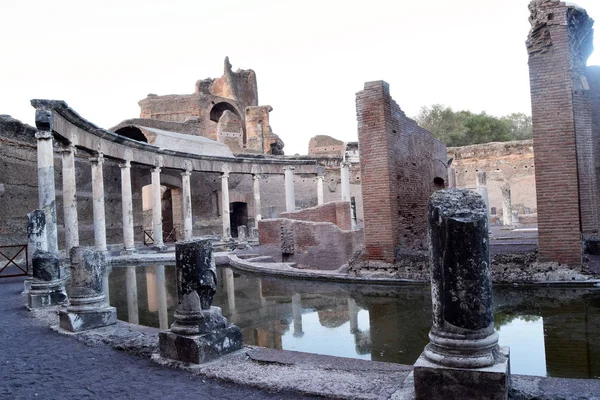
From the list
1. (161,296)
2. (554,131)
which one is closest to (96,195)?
(161,296)

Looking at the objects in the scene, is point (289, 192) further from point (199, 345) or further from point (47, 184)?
point (199, 345)

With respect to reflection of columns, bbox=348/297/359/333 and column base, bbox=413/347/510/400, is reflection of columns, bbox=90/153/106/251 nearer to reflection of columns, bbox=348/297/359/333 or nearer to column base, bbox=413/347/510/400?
reflection of columns, bbox=348/297/359/333

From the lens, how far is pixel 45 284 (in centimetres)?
777

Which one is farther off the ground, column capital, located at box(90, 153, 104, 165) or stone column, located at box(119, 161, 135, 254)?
column capital, located at box(90, 153, 104, 165)

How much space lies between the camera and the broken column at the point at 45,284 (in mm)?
7660

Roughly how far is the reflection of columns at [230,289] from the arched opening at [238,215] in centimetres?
1507

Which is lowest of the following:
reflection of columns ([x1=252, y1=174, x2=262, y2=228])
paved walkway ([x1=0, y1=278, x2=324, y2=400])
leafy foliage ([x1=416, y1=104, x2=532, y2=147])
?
paved walkway ([x1=0, y1=278, x2=324, y2=400])

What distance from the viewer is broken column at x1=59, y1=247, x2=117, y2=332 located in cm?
597

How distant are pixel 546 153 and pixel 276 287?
18.5 ft

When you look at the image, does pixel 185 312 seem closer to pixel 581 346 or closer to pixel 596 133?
pixel 581 346

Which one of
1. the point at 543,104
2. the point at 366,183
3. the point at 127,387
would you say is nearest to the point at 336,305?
the point at 366,183

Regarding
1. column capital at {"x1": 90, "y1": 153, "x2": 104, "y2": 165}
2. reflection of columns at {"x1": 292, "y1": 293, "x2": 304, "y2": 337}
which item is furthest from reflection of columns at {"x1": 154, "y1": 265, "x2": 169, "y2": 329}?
column capital at {"x1": 90, "y1": 153, "x2": 104, "y2": 165}

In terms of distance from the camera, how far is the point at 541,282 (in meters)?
8.32

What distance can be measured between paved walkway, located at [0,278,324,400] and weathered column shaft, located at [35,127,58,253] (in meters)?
4.71
